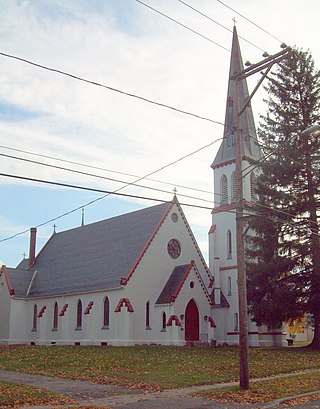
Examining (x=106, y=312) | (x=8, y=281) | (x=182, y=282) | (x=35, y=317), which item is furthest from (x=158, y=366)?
(x=8, y=281)

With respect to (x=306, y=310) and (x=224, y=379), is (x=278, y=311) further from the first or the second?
(x=224, y=379)

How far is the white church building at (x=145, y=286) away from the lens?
41.0 meters

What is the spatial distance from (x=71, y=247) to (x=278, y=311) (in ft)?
80.6

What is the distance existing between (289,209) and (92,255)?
63.6 ft

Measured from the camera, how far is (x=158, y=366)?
23.4m

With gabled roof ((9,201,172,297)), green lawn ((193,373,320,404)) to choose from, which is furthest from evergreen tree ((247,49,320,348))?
green lawn ((193,373,320,404))

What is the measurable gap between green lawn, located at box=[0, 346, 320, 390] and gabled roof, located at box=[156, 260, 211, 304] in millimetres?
10818

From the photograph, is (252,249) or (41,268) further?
(41,268)

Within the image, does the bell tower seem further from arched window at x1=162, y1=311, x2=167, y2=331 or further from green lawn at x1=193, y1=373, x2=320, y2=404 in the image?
green lawn at x1=193, y1=373, x2=320, y2=404

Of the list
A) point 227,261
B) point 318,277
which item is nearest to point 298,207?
point 318,277

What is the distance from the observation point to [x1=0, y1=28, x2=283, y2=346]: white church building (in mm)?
41000

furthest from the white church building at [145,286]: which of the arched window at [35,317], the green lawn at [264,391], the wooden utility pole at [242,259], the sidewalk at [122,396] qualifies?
the sidewalk at [122,396]

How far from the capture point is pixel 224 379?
755 inches

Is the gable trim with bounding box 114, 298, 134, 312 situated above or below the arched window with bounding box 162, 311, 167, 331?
above
